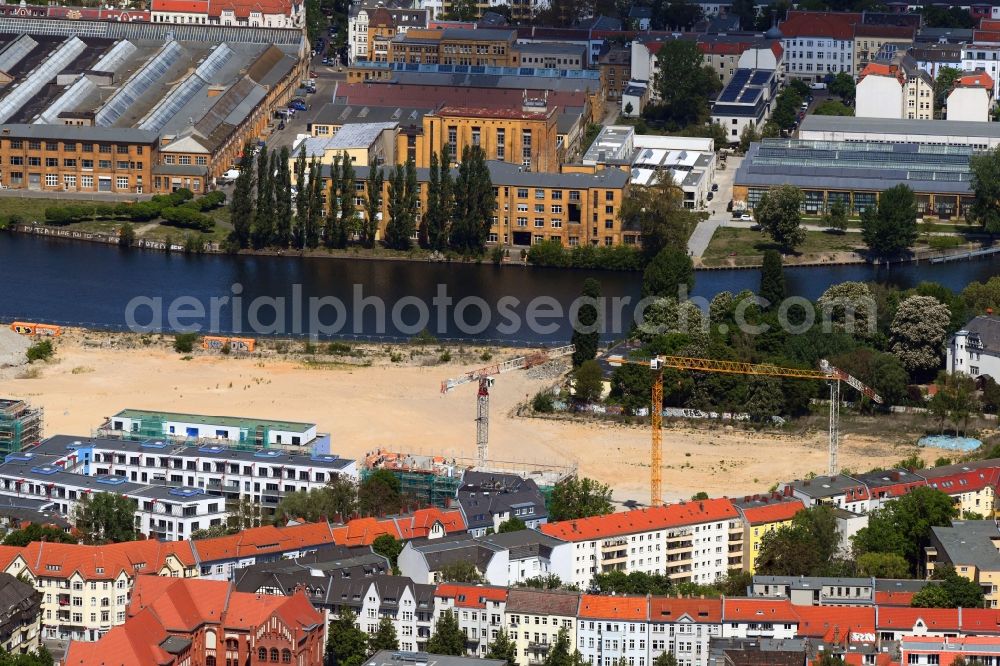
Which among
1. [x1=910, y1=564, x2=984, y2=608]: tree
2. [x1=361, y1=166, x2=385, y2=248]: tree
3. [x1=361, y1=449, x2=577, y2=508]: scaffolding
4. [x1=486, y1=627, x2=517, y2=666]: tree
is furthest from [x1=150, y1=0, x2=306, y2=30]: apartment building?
[x1=910, y1=564, x2=984, y2=608]: tree

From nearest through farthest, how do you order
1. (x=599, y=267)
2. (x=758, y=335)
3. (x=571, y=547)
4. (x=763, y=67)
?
(x=571, y=547)
(x=758, y=335)
(x=599, y=267)
(x=763, y=67)

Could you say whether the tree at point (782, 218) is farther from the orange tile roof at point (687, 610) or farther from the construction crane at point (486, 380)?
the orange tile roof at point (687, 610)

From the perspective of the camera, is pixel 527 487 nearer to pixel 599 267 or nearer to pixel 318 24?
pixel 599 267

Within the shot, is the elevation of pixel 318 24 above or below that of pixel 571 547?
above

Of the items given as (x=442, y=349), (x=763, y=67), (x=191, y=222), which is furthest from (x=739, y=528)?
(x=763, y=67)

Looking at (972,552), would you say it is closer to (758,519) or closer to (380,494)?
(758,519)

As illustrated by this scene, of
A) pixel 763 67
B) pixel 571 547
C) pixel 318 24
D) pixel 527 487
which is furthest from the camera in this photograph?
pixel 318 24
